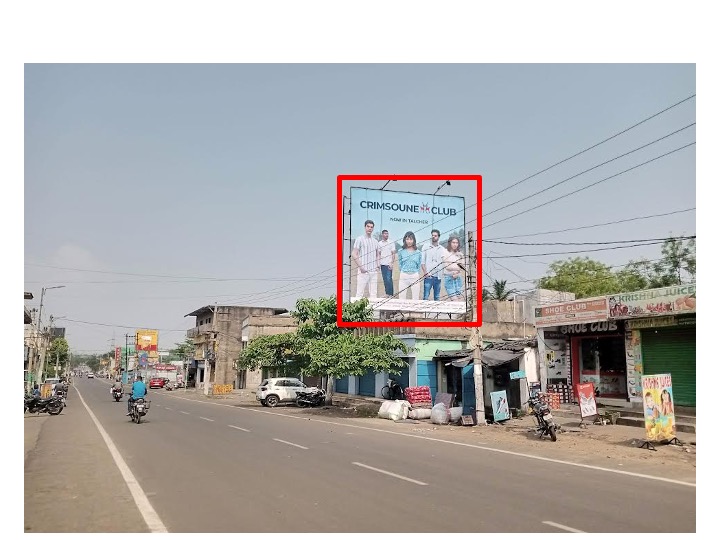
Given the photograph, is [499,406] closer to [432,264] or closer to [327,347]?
[327,347]

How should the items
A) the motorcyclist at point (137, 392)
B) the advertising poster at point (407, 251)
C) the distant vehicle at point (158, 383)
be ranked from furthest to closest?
1. the distant vehicle at point (158, 383)
2. the advertising poster at point (407, 251)
3. the motorcyclist at point (137, 392)

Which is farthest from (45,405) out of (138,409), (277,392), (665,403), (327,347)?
(665,403)

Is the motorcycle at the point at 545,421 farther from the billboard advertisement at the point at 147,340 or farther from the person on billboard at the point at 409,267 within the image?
the billboard advertisement at the point at 147,340

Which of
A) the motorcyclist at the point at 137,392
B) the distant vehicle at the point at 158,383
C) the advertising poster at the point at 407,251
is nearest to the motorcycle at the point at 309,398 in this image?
the advertising poster at the point at 407,251

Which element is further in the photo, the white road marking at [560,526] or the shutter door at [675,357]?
the shutter door at [675,357]

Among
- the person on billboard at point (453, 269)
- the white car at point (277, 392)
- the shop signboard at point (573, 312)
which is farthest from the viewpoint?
the white car at point (277, 392)

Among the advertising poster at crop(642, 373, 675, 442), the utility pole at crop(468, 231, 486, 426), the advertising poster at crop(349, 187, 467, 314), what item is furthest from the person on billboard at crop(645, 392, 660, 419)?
the advertising poster at crop(349, 187, 467, 314)

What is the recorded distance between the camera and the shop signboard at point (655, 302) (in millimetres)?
18281

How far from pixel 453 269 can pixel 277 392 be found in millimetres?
12166

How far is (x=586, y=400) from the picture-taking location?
1850 centimetres

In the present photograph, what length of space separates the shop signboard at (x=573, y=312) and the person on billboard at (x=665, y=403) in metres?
6.98

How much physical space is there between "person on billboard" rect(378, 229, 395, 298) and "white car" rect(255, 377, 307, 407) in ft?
29.9

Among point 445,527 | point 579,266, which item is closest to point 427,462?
point 445,527

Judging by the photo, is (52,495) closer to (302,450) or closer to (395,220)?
(302,450)
